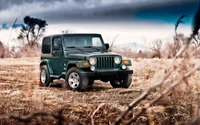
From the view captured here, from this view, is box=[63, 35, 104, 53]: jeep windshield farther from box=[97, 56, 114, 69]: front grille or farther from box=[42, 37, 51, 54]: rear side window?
box=[97, 56, 114, 69]: front grille

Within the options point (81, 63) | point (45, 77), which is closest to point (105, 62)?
point (81, 63)

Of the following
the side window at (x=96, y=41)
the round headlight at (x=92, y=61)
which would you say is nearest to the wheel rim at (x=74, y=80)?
the round headlight at (x=92, y=61)

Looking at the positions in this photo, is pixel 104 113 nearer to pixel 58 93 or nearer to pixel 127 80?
pixel 58 93

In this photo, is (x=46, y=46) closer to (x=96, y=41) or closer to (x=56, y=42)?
(x=56, y=42)

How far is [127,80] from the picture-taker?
11.3 metres

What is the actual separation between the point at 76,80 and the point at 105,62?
886 mm

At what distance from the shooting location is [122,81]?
37.7ft

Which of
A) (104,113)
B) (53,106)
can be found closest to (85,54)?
(53,106)

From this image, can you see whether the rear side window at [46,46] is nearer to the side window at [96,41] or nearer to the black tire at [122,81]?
the side window at [96,41]

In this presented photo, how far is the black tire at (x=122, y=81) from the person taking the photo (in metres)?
11.3

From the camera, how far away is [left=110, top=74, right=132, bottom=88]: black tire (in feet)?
37.0

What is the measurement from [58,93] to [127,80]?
90.2 inches

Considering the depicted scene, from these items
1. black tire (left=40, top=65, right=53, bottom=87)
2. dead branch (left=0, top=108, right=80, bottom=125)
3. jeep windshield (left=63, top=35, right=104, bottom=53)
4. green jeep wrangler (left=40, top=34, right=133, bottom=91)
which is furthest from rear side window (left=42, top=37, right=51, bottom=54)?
dead branch (left=0, top=108, right=80, bottom=125)

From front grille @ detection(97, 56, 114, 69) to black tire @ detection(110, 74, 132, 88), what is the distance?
62 centimetres
